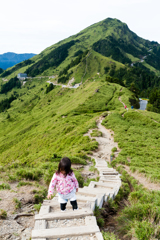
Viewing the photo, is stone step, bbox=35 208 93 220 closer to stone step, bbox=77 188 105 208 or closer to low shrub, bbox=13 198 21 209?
stone step, bbox=77 188 105 208

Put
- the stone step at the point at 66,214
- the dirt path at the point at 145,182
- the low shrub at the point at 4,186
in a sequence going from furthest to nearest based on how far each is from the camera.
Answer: the dirt path at the point at 145,182 < the low shrub at the point at 4,186 < the stone step at the point at 66,214

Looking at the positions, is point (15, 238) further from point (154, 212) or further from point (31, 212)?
point (154, 212)

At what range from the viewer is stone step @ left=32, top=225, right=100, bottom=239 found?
5000 millimetres

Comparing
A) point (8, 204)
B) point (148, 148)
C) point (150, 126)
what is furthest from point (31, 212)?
point (150, 126)

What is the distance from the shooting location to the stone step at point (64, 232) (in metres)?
5.00

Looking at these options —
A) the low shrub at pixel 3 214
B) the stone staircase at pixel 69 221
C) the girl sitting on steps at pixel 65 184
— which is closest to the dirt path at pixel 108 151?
the stone staircase at pixel 69 221

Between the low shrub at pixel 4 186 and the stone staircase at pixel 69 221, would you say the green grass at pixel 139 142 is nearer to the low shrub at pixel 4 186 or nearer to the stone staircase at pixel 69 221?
the stone staircase at pixel 69 221

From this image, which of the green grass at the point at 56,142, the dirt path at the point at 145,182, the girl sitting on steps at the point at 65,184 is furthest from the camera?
the green grass at the point at 56,142

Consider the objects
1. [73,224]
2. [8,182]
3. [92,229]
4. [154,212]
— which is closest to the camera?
[92,229]

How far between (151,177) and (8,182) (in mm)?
10556

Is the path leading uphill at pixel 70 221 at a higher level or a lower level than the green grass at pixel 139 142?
higher

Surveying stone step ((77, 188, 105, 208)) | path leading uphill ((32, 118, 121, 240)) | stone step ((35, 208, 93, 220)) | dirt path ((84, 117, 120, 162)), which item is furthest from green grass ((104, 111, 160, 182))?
stone step ((35, 208, 93, 220))

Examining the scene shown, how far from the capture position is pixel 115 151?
20.8m

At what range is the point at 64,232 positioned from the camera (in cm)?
511
